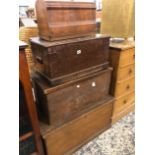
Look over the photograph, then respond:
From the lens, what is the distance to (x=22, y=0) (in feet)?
14.0

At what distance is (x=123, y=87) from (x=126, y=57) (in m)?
0.35

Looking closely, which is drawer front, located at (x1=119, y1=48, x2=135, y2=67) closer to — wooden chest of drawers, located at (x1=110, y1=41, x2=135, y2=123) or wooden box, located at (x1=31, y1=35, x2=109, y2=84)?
wooden chest of drawers, located at (x1=110, y1=41, x2=135, y2=123)

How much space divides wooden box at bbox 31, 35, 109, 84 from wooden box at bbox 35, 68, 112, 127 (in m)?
0.07

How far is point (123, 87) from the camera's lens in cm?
166

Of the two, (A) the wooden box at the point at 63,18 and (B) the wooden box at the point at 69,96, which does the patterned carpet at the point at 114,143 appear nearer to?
(B) the wooden box at the point at 69,96

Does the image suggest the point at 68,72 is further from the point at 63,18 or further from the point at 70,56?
the point at 63,18

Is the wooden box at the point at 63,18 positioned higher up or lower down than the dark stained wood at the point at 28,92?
higher up

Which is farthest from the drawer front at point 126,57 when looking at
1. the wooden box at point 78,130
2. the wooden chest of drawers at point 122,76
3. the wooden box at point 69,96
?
the wooden box at point 78,130

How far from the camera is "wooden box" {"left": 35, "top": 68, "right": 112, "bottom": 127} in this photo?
3.56 ft

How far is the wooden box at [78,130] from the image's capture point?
1.17 meters

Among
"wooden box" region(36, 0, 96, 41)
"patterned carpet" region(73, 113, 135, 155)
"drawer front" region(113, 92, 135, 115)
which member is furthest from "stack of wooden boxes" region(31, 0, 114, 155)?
"drawer front" region(113, 92, 135, 115)

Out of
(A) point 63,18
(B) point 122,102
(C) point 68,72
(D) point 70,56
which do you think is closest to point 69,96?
(C) point 68,72

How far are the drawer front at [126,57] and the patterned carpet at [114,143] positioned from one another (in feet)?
2.34
